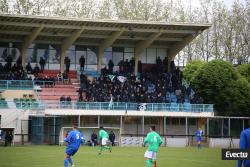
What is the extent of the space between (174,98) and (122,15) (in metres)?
21.1

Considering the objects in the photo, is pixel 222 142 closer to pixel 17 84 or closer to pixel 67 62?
pixel 17 84

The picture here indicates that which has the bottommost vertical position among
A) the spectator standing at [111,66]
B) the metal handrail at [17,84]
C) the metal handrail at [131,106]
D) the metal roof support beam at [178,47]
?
the metal handrail at [131,106]

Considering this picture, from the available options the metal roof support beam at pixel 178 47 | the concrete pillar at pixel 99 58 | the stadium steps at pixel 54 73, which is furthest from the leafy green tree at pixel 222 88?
the stadium steps at pixel 54 73

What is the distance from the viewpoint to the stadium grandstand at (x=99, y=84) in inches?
2079

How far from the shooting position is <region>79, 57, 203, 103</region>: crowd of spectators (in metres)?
56.6

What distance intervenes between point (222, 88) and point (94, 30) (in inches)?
563

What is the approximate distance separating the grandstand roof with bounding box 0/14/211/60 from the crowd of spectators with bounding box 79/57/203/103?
274 centimetres

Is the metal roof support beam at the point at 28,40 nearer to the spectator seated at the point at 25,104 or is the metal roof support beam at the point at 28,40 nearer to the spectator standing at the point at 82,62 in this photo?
the spectator standing at the point at 82,62

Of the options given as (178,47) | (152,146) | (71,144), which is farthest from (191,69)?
(71,144)

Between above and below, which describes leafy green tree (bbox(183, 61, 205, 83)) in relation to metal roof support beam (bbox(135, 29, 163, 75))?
below

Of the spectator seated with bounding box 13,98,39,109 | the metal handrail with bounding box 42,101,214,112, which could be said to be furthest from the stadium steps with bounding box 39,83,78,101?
the spectator seated with bounding box 13,98,39,109

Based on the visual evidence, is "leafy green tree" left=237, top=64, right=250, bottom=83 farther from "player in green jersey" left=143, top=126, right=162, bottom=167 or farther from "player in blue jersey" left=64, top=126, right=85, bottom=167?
"player in blue jersey" left=64, top=126, right=85, bottom=167

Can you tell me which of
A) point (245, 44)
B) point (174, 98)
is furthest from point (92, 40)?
point (245, 44)

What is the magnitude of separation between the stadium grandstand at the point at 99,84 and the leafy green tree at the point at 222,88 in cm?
298
